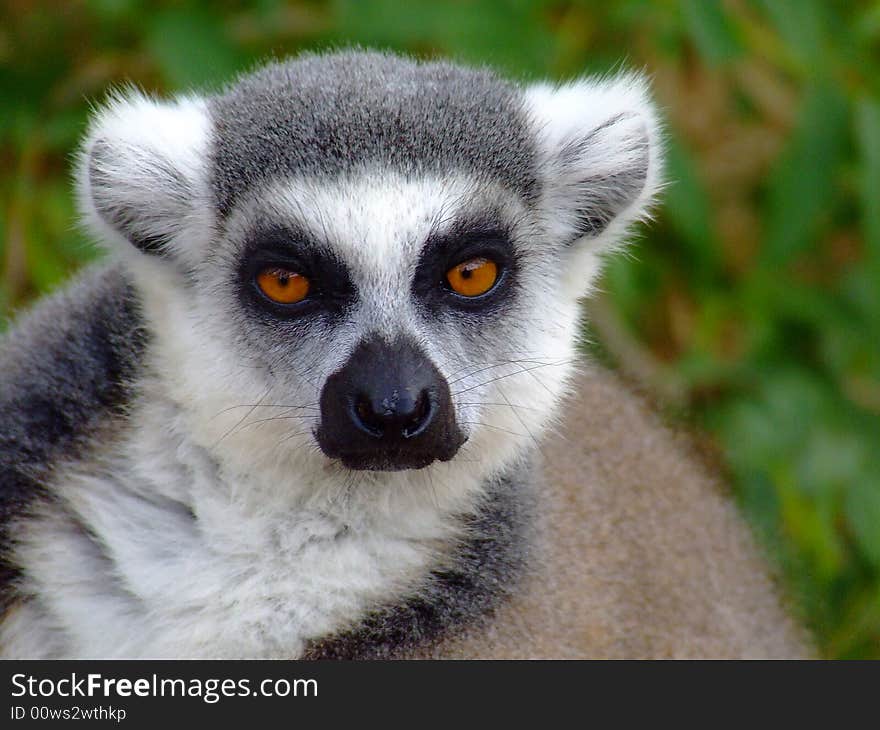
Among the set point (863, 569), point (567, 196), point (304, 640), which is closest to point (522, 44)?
point (567, 196)

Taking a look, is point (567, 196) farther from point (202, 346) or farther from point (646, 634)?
point (646, 634)

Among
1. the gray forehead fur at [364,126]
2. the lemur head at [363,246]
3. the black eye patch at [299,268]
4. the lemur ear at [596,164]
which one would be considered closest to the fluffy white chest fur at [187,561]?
the lemur head at [363,246]

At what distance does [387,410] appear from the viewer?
2.53m

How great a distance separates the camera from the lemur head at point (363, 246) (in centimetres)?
268

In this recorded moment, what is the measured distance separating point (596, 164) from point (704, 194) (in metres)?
2.28

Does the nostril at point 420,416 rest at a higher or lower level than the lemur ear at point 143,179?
lower

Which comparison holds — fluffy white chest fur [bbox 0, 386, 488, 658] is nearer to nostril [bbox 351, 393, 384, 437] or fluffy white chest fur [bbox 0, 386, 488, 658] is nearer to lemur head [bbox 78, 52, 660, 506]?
lemur head [bbox 78, 52, 660, 506]

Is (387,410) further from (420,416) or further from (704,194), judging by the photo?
(704,194)

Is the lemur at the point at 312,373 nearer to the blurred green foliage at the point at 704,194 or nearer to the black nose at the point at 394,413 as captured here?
the black nose at the point at 394,413

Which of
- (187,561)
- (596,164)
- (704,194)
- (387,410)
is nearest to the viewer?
(387,410)

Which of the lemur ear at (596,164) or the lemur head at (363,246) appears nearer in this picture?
the lemur head at (363,246)

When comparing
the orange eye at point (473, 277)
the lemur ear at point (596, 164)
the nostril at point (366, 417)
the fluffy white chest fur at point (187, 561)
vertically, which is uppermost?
the lemur ear at point (596, 164)

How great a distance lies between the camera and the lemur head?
8.79 ft

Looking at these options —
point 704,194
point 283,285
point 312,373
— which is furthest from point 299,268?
point 704,194
